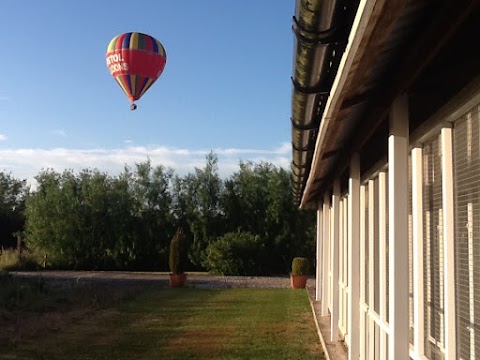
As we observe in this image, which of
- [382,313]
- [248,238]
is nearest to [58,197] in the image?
[248,238]

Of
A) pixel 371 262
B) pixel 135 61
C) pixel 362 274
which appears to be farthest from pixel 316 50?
pixel 135 61

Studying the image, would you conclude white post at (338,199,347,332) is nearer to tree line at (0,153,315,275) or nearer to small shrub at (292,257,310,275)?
small shrub at (292,257,310,275)

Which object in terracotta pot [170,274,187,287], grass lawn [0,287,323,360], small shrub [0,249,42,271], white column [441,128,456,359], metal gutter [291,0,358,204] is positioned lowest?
grass lawn [0,287,323,360]

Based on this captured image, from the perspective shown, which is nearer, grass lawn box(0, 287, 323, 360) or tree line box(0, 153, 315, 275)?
grass lawn box(0, 287, 323, 360)

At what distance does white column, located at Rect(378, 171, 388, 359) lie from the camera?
4.94m

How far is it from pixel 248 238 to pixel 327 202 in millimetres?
Result: 14680

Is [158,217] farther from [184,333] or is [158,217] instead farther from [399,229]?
[399,229]

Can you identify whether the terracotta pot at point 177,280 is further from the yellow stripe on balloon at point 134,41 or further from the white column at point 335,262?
the white column at point 335,262

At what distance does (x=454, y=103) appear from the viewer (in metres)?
2.99

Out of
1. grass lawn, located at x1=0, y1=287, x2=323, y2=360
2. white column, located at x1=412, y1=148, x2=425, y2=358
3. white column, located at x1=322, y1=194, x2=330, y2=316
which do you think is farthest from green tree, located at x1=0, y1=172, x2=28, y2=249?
white column, located at x1=412, y1=148, x2=425, y2=358

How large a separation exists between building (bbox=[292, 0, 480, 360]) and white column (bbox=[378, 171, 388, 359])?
0.01m

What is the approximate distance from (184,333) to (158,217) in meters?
21.0

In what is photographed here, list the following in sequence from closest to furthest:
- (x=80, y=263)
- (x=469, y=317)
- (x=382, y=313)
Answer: (x=469, y=317), (x=382, y=313), (x=80, y=263)

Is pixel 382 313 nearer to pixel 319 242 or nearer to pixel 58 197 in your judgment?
pixel 319 242
